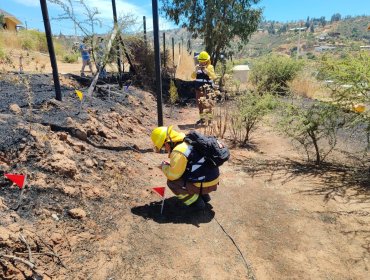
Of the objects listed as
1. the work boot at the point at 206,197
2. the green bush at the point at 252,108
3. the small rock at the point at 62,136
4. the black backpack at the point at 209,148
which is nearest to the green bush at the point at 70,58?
the green bush at the point at 252,108

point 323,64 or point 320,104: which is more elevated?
point 323,64

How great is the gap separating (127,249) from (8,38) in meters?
16.7

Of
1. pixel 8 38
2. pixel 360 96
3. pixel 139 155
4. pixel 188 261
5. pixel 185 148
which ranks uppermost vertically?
pixel 8 38

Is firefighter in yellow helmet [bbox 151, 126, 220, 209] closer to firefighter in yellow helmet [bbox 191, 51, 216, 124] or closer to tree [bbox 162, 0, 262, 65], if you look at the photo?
firefighter in yellow helmet [bbox 191, 51, 216, 124]

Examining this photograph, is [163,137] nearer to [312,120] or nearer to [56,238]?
[56,238]

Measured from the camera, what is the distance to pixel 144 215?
3.70 meters

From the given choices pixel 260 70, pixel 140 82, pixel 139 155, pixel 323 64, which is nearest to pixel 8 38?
pixel 140 82

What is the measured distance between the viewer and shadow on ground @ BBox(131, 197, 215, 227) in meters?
3.68

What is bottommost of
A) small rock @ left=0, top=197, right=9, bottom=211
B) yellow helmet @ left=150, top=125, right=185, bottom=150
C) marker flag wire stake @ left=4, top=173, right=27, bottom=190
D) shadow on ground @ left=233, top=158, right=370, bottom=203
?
shadow on ground @ left=233, top=158, right=370, bottom=203

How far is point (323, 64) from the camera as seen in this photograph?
503 cm

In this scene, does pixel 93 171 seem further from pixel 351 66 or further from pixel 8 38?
pixel 8 38

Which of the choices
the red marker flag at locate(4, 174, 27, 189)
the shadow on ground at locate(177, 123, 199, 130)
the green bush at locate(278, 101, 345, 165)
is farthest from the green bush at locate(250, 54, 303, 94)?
the red marker flag at locate(4, 174, 27, 189)

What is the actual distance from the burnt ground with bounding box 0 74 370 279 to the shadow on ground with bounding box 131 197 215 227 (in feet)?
0.07

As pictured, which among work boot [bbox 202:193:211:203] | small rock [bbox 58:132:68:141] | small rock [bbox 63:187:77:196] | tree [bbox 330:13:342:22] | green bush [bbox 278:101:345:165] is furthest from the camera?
tree [bbox 330:13:342:22]
